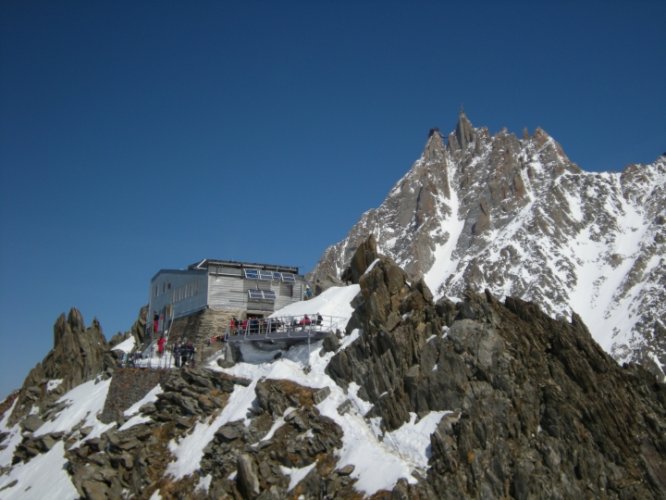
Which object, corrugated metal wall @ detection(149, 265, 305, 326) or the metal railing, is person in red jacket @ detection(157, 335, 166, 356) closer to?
corrugated metal wall @ detection(149, 265, 305, 326)

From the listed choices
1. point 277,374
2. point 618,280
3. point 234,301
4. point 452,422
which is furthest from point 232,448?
point 618,280

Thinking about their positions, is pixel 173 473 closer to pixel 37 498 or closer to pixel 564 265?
pixel 37 498

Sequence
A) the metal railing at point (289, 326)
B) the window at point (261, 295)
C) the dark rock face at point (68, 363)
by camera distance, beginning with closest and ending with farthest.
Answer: the metal railing at point (289, 326) → the window at point (261, 295) → the dark rock face at point (68, 363)

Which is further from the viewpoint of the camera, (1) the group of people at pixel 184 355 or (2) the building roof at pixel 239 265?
(2) the building roof at pixel 239 265

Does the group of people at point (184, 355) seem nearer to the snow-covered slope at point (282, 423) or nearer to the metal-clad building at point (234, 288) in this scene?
the snow-covered slope at point (282, 423)

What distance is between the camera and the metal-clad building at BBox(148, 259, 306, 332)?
154 feet

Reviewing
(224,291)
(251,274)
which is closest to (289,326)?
(224,291)

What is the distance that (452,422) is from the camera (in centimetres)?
2736

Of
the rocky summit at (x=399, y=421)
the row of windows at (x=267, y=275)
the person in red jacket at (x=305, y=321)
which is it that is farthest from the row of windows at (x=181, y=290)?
the person in red jacket at (x=305, y=321)

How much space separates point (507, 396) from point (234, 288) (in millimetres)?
23832

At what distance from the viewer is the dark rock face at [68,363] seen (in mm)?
49562

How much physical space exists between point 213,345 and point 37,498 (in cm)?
1300

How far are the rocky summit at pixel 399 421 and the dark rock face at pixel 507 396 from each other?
0.21ft

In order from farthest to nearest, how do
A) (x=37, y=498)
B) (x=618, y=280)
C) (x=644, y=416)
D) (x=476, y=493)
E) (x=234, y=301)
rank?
(x=618, y=280)
(x=234, y=301)
(x=37, y=498)
(x=644, y=416)
(x=476, y=493)
